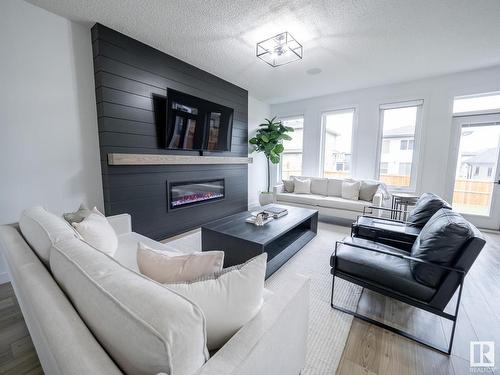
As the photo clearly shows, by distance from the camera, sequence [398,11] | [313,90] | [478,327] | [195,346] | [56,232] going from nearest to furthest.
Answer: [195,346], [56,232], [478,327], [398,11], [313,90]

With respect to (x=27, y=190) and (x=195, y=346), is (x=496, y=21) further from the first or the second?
(x=27, y=190)

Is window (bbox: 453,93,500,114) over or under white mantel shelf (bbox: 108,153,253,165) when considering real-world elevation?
over

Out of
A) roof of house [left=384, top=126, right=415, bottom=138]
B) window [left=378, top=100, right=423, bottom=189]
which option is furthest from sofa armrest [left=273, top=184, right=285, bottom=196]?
roof of house [left=384, top=126, right=415, bottom=138]

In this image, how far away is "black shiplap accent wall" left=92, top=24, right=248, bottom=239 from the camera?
250cm

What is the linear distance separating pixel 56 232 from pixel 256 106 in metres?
4.85

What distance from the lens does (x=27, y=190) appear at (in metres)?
2.18

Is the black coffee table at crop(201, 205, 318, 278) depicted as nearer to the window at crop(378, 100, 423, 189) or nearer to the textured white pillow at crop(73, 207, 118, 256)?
the textured white pillow at crop(73, 207, 118, 256)

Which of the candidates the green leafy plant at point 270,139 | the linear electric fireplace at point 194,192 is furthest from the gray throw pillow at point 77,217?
the green leafy plant at point 270,139

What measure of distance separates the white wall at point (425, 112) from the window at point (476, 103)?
0.40 ft

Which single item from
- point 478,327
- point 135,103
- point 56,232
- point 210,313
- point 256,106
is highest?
point 256,106

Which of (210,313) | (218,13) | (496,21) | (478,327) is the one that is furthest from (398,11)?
(210,313)

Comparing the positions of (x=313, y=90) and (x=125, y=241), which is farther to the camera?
(x=313, y=90)

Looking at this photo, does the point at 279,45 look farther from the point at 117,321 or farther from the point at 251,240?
the point at 117,321

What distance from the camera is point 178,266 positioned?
2.79ft
